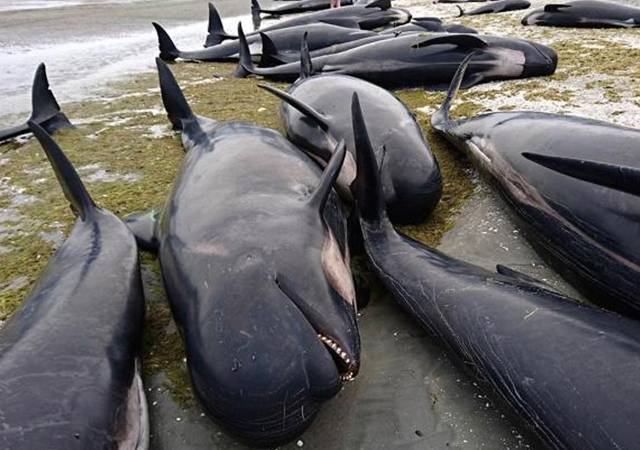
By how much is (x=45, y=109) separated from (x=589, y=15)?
8.10 meters

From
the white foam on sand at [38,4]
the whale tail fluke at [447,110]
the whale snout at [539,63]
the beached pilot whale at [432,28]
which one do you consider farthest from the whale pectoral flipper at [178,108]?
the white foam on sand at [38,4]

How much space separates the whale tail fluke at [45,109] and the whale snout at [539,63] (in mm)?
4857

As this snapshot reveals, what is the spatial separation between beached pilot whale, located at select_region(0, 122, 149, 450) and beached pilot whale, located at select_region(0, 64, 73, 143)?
3.17m

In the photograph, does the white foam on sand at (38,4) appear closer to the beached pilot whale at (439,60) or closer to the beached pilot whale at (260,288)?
the beached pilot whale at (439,60)

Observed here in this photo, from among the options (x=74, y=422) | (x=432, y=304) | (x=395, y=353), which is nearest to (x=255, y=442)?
(x=74, y=422)

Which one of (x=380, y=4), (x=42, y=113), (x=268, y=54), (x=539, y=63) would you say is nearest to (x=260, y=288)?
(x=42, y=113)

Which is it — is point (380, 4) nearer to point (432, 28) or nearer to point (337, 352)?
point (432, 28)

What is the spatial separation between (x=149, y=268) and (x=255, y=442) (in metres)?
1.55

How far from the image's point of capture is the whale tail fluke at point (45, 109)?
556 centimetres

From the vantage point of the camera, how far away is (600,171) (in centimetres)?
218

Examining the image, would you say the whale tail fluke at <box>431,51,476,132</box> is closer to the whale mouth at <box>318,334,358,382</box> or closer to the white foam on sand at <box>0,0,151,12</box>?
the whale mouth at <box>318,334,358,382</box>

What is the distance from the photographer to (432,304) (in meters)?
2.59

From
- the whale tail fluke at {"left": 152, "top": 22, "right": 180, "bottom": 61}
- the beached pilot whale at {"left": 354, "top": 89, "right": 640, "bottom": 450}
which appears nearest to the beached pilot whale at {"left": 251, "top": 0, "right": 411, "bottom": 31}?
the whale tail fluke at {"left": 152, "top": 22, "right": 180, "bottom": 61}

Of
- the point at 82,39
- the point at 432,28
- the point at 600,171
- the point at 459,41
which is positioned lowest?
the point at 82,39
